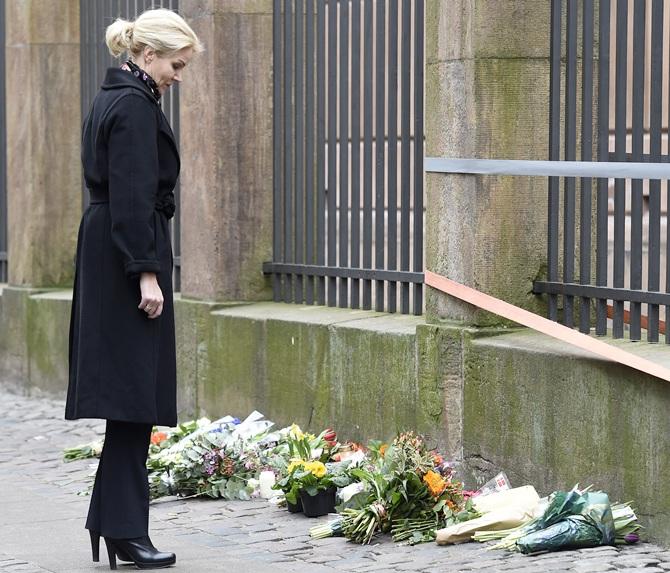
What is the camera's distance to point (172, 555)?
5.62 metres

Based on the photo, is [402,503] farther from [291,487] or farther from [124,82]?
[124,82]

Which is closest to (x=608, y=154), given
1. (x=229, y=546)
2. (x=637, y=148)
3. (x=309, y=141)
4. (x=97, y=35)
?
(x=637, y=148)

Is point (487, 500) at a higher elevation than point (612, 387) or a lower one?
lower

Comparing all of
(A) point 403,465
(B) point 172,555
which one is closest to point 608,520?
(A) point 403,465

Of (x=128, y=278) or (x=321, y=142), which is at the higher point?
(x=321, y=142)

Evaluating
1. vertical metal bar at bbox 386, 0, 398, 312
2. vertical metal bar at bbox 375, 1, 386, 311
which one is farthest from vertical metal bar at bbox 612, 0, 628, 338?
vertical metal bar at bbox 375, 1, 386, 311

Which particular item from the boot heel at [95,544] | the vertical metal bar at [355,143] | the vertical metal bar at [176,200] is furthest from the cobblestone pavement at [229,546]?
the vertical metal bar at [176,200]

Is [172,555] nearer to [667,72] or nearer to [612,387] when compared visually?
[612,387]

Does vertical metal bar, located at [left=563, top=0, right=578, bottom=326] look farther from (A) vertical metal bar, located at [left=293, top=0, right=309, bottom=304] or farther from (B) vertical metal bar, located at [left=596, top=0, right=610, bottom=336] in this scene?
(A) vertical metal bar, located at [left=293, top=0, right=309, bottom=304]

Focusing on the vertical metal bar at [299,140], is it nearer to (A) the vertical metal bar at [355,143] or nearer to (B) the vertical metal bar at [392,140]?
(A) the vertical metal bar at [355,143]

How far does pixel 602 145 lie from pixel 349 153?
202cm

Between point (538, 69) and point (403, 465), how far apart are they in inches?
69.9

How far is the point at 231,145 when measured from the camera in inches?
344

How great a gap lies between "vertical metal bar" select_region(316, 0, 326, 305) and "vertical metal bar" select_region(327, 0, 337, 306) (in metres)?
0.05
